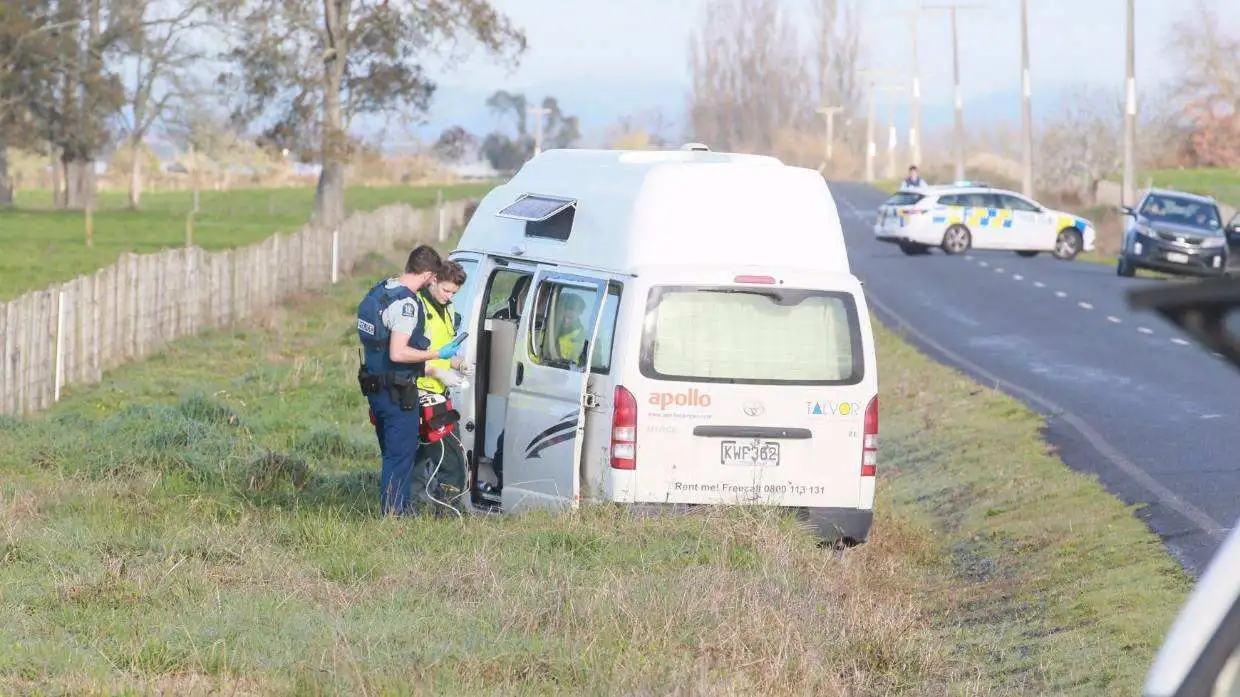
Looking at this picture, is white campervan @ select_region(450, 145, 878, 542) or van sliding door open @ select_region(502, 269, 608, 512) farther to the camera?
van sliding door open @ select_region(502, 269, 608, 512)

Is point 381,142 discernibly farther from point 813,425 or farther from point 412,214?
point 813,425

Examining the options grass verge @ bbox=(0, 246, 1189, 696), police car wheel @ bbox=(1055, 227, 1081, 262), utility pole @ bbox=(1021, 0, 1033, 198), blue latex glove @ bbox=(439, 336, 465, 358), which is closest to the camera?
grass verge @ bbox=(0, 246, 1189, 696)

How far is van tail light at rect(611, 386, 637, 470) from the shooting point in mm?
10078

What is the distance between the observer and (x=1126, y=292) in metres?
3.04

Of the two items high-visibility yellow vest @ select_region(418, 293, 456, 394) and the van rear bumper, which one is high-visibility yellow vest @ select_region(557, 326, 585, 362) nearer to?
high-visibility yellow vest @ select_region(418, 293, 456, 394)

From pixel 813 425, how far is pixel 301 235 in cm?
2483

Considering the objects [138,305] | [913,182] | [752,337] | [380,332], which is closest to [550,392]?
[380,332]

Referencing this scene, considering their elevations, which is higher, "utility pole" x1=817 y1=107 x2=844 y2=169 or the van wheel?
"utility pole" x1=817 y1=107 x2=844 y2=169

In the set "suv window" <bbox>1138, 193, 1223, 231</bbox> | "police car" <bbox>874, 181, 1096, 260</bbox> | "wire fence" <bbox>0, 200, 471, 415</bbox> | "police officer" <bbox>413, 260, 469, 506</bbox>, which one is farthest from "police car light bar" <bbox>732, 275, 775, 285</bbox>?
"police car" <bbox>874, 181, 1096, 260</bbox>

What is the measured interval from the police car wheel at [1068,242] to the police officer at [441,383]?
108 ft

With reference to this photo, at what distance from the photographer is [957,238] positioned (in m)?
42.7

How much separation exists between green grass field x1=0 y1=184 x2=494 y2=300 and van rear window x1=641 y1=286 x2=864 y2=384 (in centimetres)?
2232

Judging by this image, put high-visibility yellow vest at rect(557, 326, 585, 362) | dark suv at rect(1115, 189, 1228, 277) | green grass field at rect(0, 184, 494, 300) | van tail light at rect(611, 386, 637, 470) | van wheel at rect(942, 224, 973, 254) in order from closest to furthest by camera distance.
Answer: van tail light at rect(611, 386, 637, 470), high-visibility yellow vest at rect(557, 326, 585, 362), dark suv at rect(1115, 189, 1228, 277), green grass field at rect(0, 184, 494, 300), van wheel at rect(942, 224, 973, 254)

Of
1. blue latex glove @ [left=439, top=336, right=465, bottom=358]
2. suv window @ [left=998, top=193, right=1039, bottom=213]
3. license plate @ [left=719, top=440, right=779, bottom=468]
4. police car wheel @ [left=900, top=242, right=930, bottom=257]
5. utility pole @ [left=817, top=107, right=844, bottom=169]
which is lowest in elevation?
license plate @ [left=719, top=440, right=779, bottom=468]
